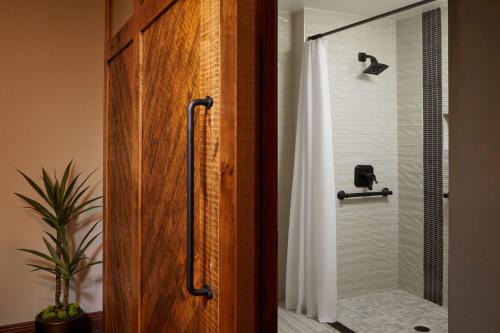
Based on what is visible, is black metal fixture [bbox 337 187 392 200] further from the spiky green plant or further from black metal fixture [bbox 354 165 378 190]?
the spiky green plant

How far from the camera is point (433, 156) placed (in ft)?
10.6

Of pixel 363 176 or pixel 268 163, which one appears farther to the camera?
pixel 363 176

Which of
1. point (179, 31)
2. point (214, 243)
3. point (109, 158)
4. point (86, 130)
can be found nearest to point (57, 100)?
point (86, 130)

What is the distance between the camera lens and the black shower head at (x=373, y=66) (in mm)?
3256

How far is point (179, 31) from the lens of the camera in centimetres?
118

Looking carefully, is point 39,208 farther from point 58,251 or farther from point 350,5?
point 350,5

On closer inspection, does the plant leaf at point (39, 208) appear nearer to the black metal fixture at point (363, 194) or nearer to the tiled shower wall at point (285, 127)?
the tiled shower wall at point (285, 127)

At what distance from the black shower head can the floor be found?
68.8 inches

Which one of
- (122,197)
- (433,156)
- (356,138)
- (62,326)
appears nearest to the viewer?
(122,197)

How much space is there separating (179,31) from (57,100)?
1917mm

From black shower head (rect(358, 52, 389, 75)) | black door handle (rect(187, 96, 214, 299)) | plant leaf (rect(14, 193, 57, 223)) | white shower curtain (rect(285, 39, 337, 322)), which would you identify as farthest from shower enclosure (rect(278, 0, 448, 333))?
black door handle (rect(187, 96, 214, 299))

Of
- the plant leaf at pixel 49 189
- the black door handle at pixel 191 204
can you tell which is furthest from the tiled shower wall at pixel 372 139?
the black door handle at pixel 191 204

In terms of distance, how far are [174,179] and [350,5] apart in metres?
2.43

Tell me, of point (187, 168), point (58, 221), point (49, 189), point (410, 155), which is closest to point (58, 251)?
point (58, 221)
